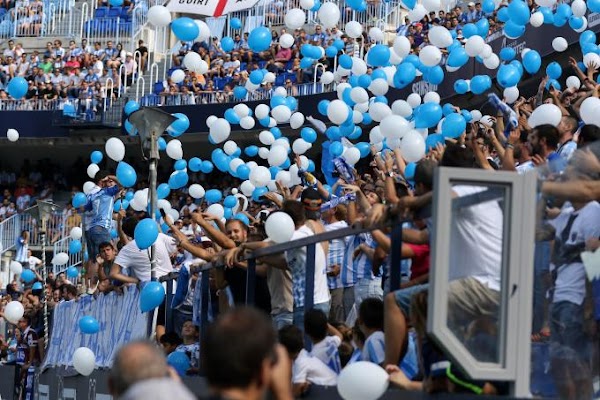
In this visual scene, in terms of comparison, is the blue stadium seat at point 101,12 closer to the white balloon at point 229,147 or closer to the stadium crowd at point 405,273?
the white balloon at point 229,147

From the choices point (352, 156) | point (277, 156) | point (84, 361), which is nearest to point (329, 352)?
point (84, 361)

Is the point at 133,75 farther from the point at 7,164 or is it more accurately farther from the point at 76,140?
the point at 7,164

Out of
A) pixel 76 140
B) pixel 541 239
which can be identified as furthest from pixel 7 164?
pixel 541 239

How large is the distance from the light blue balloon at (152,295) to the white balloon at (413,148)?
2.77m

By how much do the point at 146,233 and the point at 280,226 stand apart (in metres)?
3.80

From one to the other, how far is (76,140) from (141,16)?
13.2ft

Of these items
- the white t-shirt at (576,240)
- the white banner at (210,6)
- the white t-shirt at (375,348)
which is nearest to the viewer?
the white t-shirt at (576,240)

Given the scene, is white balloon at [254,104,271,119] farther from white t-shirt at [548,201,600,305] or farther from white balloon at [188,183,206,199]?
white t-shirt at [548,201,600,305]

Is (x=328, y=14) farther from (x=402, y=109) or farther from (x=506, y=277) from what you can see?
(x=506, y=277)

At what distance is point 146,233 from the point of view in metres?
12.7

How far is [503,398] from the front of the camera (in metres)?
6.38

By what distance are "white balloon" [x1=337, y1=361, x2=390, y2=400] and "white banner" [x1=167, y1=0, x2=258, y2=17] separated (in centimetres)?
2149

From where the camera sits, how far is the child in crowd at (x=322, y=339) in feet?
28.2

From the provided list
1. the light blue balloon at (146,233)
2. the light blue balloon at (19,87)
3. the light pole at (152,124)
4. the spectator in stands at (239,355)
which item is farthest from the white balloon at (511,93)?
the light blue balloon at (19,87)
